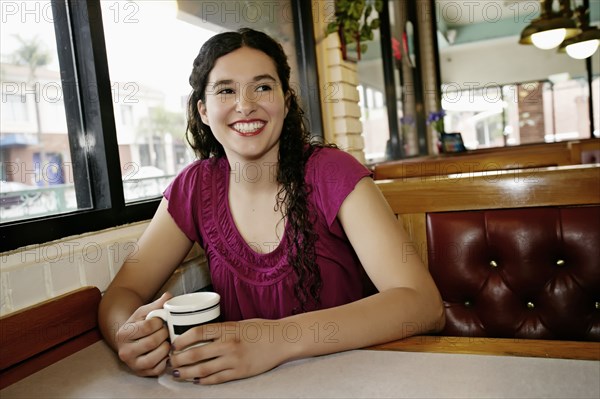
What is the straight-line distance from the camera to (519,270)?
1259 millimetres

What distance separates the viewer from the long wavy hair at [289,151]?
1.28m

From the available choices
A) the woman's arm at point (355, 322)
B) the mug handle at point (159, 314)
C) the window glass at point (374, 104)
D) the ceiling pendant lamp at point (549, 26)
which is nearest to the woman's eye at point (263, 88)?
the woman's arm at point (355, 322)

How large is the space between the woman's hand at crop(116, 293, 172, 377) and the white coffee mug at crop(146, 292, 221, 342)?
24mm

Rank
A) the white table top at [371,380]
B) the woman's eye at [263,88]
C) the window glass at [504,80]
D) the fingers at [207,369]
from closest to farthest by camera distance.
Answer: the white table top at [371,380], the fingers at [207,369], the woman's eye at [263,88], the window glass at [504,80]

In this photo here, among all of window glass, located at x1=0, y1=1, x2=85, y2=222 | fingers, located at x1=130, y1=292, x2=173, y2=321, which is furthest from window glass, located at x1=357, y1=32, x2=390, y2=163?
→ fingers, located at x1=130, y1=292, x2=173, y2=321

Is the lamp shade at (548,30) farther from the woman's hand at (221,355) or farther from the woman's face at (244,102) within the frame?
the woman's hand at (221,355)

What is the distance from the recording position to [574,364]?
73 centimetres

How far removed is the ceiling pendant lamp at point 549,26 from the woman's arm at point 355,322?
11.7 feet

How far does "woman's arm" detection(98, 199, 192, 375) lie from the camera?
2.84 ft

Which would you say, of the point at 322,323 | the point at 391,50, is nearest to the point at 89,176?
the point at 322,323

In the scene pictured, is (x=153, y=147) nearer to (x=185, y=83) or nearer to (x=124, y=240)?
(x=185, y=83)

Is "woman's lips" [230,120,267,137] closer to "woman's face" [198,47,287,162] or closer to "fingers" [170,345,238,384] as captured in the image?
"woman's face" [198,47,287,162]

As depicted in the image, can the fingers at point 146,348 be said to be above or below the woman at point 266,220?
below

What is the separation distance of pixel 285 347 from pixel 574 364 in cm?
44
